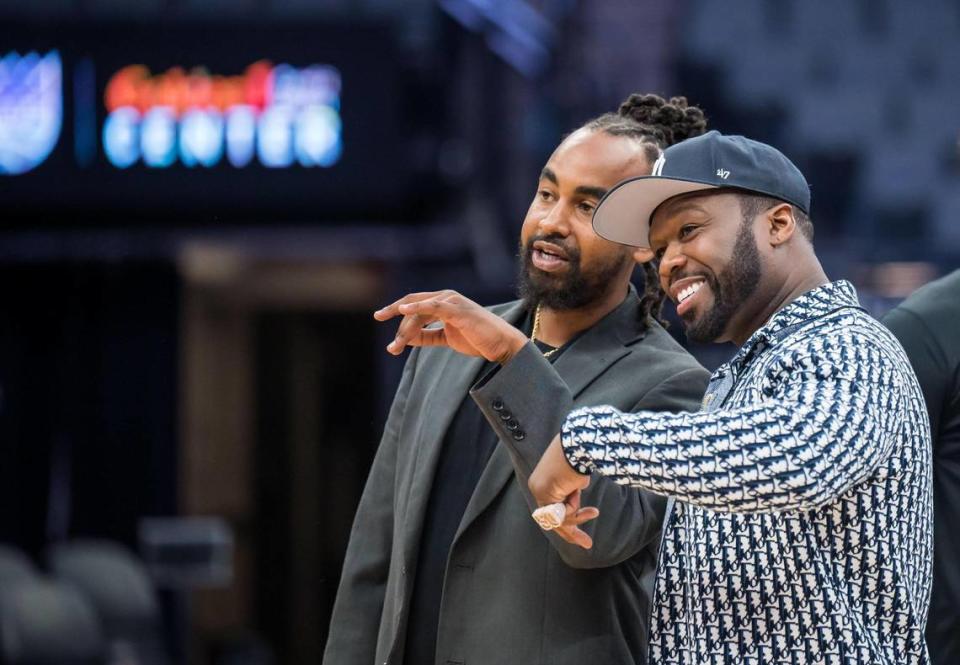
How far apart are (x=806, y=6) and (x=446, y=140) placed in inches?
102

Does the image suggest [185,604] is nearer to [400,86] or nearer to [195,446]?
[195,446]

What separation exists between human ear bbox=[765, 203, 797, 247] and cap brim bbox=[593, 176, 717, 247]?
9 centimetres

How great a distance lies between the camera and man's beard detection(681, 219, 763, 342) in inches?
79.0

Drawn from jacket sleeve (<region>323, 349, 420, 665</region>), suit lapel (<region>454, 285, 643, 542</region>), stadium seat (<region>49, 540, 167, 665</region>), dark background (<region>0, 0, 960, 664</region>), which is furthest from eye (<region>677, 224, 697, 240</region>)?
stadium seat (<region>49, 540, 167, 665</region>)

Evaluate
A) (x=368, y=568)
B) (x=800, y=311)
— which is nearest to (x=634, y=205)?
(x=800, y=311)

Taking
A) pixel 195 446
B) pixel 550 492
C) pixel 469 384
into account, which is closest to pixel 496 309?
pixel 469 384

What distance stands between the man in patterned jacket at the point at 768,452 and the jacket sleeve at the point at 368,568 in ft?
2.28

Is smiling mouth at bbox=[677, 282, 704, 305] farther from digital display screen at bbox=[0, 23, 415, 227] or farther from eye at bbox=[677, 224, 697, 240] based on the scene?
digital display screen at bbox=[0, 23, 415, 227]

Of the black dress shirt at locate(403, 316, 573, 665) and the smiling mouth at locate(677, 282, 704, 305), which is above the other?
the smiling mouth at locate(677, 282, 704, 305)

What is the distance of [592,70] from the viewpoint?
7305mm

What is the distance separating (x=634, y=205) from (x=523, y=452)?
1.30 feet

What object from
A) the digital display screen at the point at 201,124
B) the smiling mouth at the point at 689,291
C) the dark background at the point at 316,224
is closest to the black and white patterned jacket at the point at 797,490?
the smiling mouth at the point at 689,291

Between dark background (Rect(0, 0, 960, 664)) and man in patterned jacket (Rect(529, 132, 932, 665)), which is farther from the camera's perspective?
dark background (Rect(0, 0, 960, 664))

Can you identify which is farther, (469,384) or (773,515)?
(469,384)
